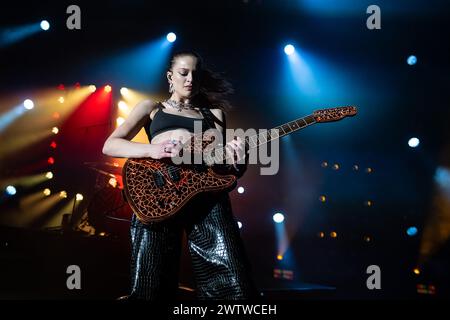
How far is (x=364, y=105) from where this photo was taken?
770 centimetres

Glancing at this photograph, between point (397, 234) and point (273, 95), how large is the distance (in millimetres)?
3428

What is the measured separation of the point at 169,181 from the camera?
2.41 metres

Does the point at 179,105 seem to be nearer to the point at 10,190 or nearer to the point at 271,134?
the point at 271,134

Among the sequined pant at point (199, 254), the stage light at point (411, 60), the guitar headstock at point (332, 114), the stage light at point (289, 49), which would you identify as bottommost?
the sequined pant at point (199, 254)

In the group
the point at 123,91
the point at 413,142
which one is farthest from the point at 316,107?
the point at 123,91

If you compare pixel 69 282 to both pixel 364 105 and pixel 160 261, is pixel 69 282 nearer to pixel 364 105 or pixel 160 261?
pixel 160 261

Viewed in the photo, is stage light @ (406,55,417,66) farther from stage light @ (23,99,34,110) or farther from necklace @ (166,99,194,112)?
stage light @ (23,99,34,110)

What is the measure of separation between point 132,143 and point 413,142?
6615 millimetres

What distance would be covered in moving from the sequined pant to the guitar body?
7cm

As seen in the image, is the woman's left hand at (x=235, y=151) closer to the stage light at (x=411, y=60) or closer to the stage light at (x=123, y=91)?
the stage light at (x=123, y=91)

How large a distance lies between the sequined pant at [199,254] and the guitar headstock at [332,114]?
3.36 feet

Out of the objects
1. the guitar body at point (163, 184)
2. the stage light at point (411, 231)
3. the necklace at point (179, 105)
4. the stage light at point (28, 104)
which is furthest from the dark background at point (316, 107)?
the guitar body at point (163, 184)

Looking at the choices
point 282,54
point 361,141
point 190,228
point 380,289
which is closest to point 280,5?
point 282,54

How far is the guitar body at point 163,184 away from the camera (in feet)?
7.51
